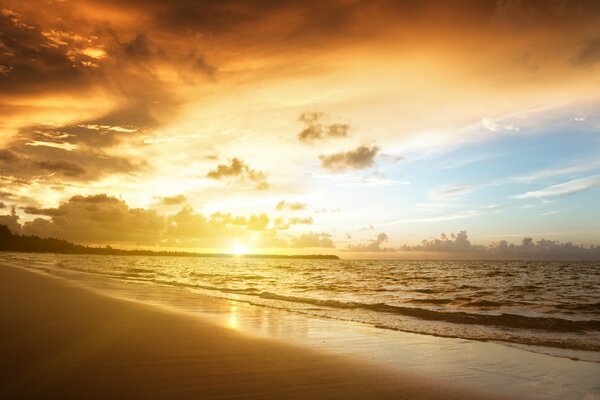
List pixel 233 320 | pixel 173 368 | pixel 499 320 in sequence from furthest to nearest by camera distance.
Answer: pixel 499 320 → pixel 233 320 → pixel 173 368

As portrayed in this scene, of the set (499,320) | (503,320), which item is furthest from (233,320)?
(503,320)

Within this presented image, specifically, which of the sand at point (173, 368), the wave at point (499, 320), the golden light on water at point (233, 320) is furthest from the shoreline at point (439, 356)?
the wave at point (499, 320)

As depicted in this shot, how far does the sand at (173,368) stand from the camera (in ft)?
18.9

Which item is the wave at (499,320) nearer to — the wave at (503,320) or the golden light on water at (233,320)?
the wave at (503,320)

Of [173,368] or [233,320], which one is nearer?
[173,368]

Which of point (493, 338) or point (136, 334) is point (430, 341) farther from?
point (136, 334)

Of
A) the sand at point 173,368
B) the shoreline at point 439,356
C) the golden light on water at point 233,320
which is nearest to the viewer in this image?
the sand at point 173,368

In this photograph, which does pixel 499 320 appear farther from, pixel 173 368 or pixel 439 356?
pixel 173 368

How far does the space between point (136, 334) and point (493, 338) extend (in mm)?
10143

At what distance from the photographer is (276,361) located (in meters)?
7.93

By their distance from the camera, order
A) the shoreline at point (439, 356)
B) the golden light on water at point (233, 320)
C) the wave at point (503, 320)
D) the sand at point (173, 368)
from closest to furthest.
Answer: the sand at point (173, 368) < the shoreline at point (439, 356) < the golden light on water at point (233, 320) < the wave at point (503, 320)

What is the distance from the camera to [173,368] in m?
7.02

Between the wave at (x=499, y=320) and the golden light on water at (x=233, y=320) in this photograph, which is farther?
the wave at (x=499, y=320)

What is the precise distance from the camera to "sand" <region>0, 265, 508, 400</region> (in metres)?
5.77
